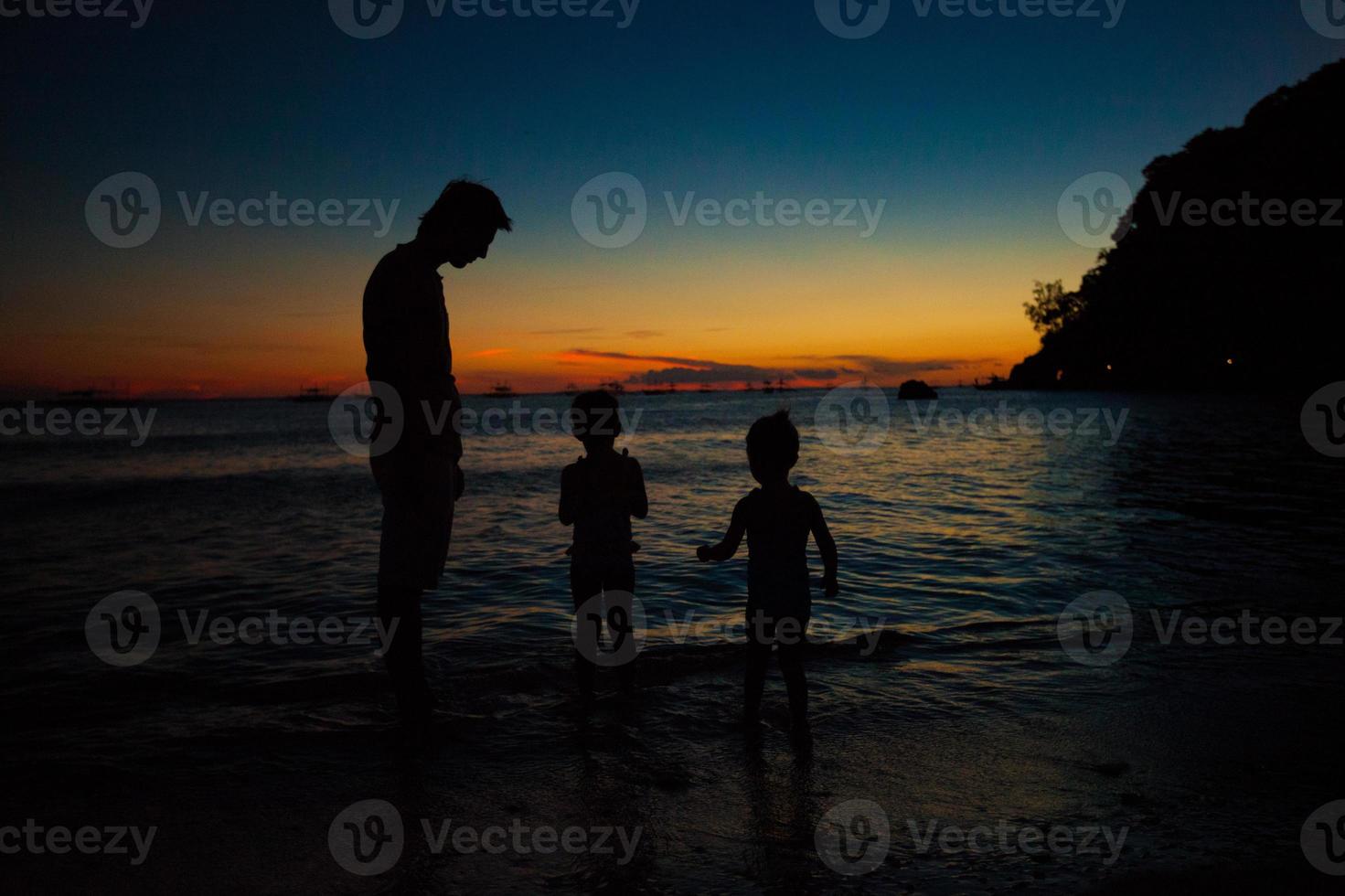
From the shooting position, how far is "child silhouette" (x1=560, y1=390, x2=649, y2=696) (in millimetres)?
4578

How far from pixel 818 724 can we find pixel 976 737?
34.7 inches

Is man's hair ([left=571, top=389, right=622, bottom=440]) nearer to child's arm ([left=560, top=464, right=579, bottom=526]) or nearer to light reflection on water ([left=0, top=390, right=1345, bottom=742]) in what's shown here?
child's arm ([left=560, top=464, right=579, bottom=526])

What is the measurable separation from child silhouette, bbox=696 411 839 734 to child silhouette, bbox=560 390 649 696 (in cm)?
87

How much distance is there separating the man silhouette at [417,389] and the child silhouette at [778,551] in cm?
156

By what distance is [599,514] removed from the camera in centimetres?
461

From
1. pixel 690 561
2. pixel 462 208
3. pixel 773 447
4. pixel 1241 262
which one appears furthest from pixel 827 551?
pixel 1241 262

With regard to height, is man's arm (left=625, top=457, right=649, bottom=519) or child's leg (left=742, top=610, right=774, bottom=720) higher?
man's arm (left=625, top=457, right=649, bottom=519)

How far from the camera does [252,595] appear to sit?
26.8 feet

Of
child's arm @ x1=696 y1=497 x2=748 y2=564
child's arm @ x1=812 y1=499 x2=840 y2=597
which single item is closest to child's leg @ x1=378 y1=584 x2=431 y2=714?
child's arm @ x1=696 y1=497 x2=748 y2=564

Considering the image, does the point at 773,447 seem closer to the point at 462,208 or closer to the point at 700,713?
the point at 700,713

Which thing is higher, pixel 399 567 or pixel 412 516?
pixel 412 516

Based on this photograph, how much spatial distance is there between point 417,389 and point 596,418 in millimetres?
1125

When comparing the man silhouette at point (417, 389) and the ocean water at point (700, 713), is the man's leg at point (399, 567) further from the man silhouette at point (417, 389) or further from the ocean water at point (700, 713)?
the ocean water at point (700, 713)

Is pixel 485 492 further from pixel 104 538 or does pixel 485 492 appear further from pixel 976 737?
pixel 976 737
